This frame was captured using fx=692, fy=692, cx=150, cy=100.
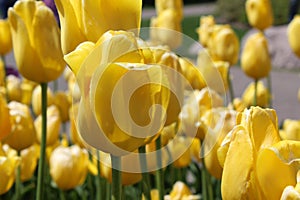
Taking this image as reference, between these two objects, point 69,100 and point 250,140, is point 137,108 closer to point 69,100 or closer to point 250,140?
A: point 250,140

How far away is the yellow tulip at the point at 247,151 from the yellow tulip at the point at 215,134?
0.52 metres

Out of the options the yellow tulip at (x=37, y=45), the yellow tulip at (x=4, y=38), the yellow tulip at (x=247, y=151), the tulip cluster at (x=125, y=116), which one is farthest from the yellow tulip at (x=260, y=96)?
the yellow tulip at (x=247, y=151)

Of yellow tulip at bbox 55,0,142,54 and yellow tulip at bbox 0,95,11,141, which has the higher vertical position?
yellow tulip at bbox 55,0,142,54

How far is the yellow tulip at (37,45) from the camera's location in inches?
43.2

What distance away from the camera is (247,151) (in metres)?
0.58

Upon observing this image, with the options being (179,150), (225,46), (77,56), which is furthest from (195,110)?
(77,56)

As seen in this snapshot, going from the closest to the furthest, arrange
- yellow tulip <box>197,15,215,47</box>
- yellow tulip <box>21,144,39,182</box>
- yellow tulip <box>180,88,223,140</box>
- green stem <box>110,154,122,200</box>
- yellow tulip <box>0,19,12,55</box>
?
green stem <box>110,154,122,200</box> < yellow tulip <box>180,88,223,140</box> < yellow tulip <box>21,144,39,182</box> < yellow tulip <box>0,19,12,55</box> < yellow tulip <box>197,15,215,47</box>

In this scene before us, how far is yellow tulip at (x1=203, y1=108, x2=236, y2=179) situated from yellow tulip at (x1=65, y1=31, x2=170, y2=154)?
0.49 meters

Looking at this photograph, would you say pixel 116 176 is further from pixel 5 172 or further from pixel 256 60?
pixel 256 60

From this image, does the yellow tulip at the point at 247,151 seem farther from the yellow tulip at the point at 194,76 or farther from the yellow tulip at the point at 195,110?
the yellow tulip at the point at 194,76

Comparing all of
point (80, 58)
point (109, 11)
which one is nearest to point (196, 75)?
point (109, 11)

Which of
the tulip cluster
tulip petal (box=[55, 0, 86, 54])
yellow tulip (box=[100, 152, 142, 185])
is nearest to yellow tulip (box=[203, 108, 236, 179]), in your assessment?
the tulip cluster

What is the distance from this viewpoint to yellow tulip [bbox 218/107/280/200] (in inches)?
22.7

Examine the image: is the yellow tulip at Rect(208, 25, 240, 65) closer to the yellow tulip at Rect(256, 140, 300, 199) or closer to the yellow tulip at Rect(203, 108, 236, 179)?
the yellow tulip at Rect(203, 108, 236, 179)
